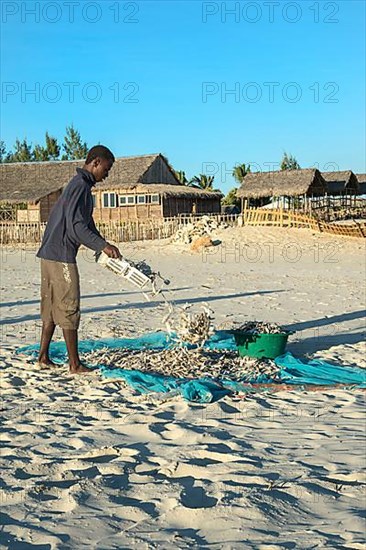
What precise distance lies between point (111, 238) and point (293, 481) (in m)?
24.5

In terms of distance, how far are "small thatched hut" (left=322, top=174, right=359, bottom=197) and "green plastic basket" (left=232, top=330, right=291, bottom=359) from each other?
130 ft

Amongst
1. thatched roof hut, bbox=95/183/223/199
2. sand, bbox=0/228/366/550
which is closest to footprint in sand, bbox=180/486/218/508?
sand, bbox=0/228/366/550

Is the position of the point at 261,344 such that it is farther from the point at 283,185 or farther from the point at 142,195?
the point at 283,185

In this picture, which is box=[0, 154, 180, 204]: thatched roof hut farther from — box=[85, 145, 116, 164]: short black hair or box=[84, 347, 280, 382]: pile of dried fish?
box=[85, 145, 116, 164]: short black hair

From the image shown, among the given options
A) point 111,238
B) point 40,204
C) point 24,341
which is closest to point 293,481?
point 24,341

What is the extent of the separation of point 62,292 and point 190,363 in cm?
129

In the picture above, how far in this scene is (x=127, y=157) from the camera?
37875mm

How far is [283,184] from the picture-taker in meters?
36.2

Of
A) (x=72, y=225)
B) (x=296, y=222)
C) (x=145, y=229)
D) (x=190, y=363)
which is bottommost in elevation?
(x=190, y=363)

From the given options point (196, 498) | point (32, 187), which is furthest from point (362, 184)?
point (196, 498)

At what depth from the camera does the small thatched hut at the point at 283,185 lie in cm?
3566

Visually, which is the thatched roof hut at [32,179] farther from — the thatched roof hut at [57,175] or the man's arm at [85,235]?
the man's arm at [85,235]

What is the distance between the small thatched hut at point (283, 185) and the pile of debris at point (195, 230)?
35.1 ft

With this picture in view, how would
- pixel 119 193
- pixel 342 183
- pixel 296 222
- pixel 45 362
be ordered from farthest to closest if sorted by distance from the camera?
1. pixel 342 183
2. pixel 119 193
3. pixel 296 222
4. pixel 45 362
